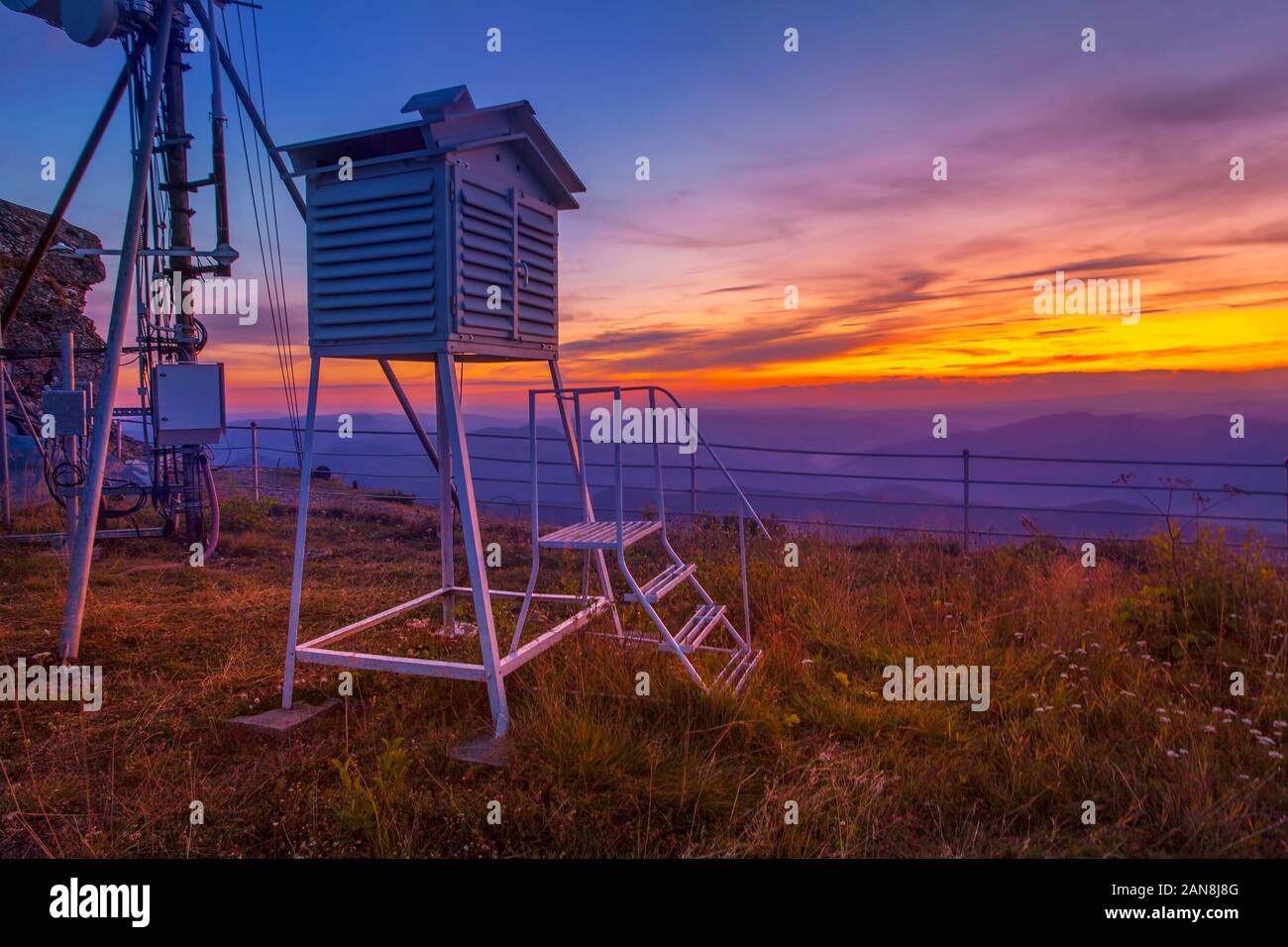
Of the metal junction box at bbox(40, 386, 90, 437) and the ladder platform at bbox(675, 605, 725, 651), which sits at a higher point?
the metal junction box at bbox(40, 386, 90, 437)

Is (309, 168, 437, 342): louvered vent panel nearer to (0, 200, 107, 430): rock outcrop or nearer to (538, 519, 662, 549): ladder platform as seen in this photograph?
(538, 519, 662, 549): ladder platform

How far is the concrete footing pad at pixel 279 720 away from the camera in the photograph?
4547 mm

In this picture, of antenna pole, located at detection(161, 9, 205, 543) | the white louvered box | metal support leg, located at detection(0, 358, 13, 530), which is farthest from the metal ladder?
metal support leg, located at detection(0, 358, 13, 530)

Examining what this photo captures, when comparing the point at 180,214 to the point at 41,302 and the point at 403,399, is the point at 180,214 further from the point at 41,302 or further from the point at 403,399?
the point at 41,302

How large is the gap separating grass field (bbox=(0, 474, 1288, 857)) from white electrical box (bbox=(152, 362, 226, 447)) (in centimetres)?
257

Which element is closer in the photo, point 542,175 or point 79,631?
point 542,175

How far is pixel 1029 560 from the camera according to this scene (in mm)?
8297

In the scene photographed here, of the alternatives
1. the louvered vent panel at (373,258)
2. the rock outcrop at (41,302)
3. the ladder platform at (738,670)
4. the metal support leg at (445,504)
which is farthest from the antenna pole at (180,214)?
the rock outcrop at (41,302)

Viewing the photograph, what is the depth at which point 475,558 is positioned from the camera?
4.42m

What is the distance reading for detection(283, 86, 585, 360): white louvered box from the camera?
14.8ft

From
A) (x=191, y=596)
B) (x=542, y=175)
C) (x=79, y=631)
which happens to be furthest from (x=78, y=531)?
(x=542, y=175)

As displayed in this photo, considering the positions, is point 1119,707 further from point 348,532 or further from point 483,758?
point 348,532

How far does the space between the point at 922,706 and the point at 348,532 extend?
916cm

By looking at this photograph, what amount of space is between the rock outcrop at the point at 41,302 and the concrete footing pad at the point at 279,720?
14.7 metres
